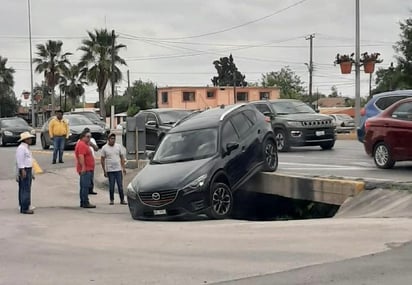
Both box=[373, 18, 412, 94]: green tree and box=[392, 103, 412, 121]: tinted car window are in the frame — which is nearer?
Result: box=[392, 103, 412, 121]: tinted car window

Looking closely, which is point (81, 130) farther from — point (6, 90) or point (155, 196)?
point (6, 90)

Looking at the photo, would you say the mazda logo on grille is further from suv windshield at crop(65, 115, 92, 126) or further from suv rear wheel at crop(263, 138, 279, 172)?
suv windshield at crop(65, 115, 92, 126)

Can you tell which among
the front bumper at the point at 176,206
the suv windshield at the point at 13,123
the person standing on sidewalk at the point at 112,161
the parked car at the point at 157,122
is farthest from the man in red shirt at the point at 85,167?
the suv windshield at the point at 13,123

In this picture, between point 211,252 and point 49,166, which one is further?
point 49,166

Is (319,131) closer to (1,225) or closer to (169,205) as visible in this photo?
(169,205)

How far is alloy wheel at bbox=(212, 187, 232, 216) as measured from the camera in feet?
42.9

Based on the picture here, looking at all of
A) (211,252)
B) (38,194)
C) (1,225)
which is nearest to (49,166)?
(38,194)

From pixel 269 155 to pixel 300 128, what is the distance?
561cm

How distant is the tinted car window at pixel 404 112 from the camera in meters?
14.4

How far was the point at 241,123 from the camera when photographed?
48.9 ft

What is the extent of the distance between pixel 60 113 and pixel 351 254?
1604cm

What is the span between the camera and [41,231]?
11586 mm

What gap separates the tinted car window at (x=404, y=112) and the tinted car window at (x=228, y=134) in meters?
3.30

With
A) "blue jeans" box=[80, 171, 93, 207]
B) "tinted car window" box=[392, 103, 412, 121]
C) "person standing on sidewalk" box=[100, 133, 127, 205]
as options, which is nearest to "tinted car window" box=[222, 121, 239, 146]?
"person standing on sidewalk" box=[100, 133, 127, 205]
